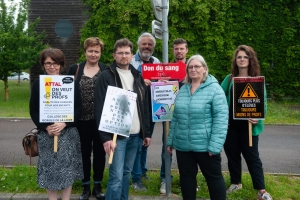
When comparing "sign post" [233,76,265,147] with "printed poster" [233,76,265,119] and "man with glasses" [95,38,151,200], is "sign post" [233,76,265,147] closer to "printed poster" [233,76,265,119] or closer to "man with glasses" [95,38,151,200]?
"printed poster" [233,76,265,119]

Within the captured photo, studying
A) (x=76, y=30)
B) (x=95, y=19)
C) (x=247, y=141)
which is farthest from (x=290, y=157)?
(x=76, y=30)

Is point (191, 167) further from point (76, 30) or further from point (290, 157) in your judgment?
point (76, 30)

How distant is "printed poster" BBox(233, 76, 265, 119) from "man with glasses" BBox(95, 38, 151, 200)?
1.28 metres

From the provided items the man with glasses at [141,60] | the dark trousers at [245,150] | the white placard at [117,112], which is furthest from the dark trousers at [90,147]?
the dark trousers at [245,150]

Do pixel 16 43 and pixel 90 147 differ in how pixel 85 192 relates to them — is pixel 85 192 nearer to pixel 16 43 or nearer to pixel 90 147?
pixel 90 147

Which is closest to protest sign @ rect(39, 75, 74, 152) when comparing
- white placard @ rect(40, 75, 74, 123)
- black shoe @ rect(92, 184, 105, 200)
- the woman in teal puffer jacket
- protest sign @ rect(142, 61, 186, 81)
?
white placard @ rect(40, 75, 74, 123)

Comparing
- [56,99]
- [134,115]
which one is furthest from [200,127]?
[56,99]

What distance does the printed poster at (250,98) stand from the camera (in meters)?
4.23

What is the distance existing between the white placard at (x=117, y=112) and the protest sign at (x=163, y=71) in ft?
2.04

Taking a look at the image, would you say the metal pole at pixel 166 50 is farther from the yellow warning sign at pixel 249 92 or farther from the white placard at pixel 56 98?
the white placard at pixel 56 98

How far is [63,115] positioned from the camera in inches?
149

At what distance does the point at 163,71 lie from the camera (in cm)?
419

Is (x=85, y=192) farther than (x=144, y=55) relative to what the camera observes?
No

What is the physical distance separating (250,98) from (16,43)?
16392 mm
